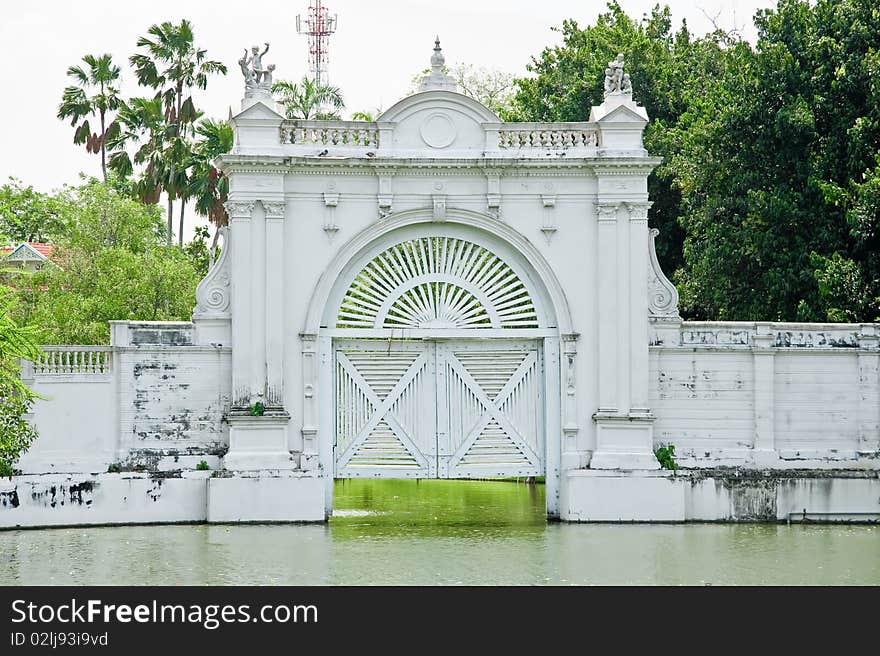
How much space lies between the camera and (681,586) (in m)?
14.2

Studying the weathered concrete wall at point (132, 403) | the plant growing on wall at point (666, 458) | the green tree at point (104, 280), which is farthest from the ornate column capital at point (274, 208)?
the green tree at point (104, 280)

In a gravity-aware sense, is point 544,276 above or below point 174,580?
above

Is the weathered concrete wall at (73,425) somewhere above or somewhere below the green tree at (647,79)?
below

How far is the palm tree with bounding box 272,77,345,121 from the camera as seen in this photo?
39.7m

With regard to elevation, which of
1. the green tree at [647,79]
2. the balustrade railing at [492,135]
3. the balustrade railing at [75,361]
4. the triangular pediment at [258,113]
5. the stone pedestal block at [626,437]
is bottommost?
the stone pedestal block at [626,437]

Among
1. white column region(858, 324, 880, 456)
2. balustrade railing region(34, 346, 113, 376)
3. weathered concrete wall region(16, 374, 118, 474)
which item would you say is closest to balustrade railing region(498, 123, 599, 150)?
white column region(858, 324, 880, 456)

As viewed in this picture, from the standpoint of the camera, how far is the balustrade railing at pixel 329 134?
788 inches

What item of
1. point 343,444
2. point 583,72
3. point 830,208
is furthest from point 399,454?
point 583,72

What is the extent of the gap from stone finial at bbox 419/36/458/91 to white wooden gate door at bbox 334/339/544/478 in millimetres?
3662

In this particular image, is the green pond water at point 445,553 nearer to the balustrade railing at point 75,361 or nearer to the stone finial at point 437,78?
the balustrade railing at point 75,361

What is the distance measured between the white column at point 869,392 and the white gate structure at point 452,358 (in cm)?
3

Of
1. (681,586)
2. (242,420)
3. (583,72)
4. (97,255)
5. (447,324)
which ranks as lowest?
(681,586)
